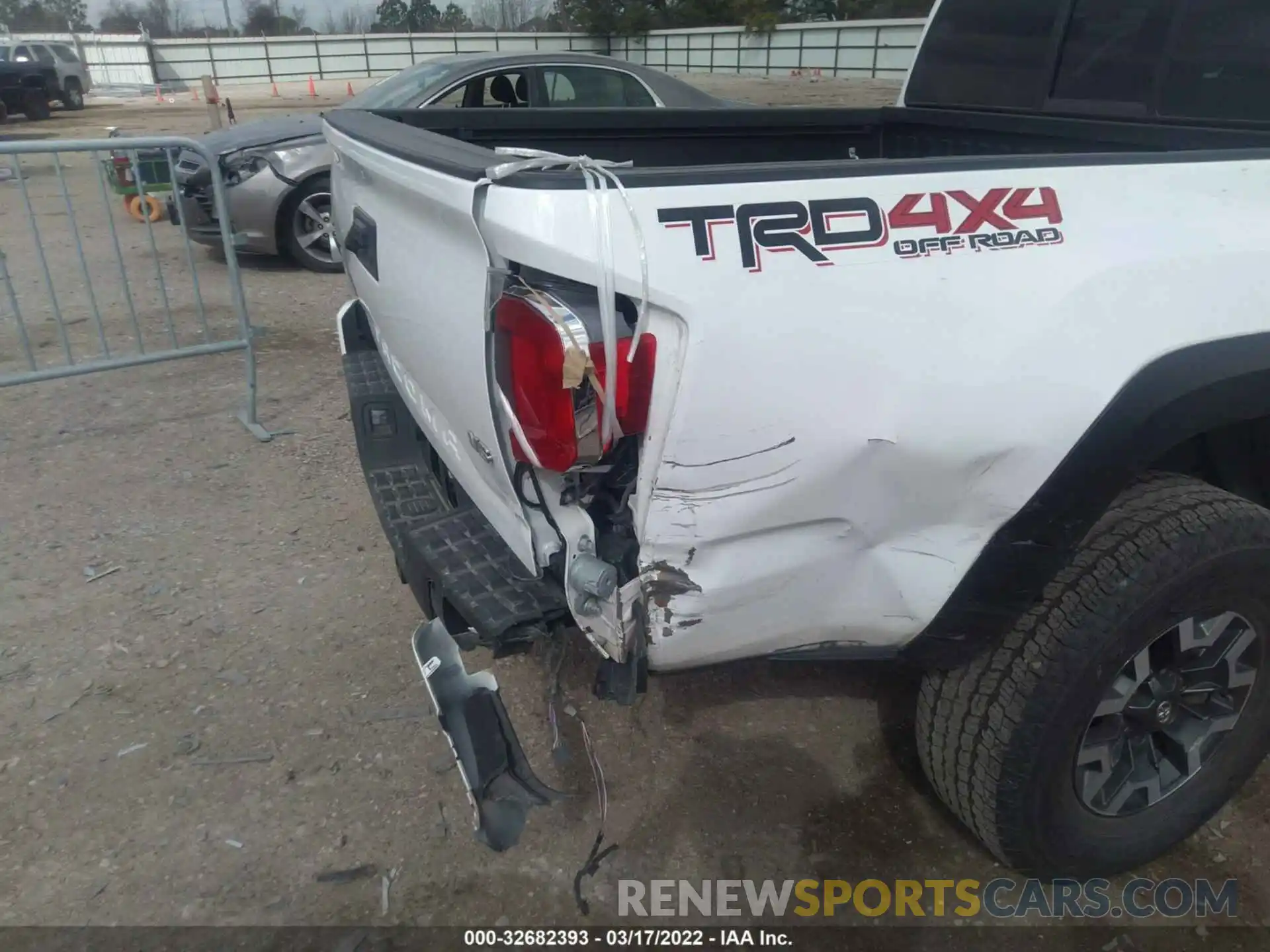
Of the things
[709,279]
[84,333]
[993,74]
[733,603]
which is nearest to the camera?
[709,279]

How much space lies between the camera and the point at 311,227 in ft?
24.9

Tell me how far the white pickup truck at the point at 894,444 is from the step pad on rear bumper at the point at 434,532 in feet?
0.04

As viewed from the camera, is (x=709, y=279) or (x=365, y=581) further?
(x=365, y=581)

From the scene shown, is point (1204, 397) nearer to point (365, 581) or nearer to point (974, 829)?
point (974, 829)

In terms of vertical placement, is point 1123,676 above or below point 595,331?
below

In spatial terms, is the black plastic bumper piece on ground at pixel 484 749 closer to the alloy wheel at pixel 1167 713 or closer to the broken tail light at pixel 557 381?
the broken tail light at pixel 557 381

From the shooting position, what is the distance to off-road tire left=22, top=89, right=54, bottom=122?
24.2 metres

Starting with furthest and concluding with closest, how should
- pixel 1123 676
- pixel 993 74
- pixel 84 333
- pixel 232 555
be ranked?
pixel 84 333 < pixel 232 555 < pixel 993 74 < pixel 1123 676

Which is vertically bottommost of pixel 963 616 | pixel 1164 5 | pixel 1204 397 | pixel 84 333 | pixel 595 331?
pixel 84 333

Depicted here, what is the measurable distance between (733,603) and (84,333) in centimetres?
632

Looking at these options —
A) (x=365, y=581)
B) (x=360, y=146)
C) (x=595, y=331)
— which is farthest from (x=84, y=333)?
(x=595, y=331)

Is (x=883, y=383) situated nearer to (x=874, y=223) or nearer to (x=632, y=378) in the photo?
(x=874, y=223)

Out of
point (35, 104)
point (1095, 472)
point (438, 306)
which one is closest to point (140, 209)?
point (438, 306)

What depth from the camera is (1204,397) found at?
169 cm
